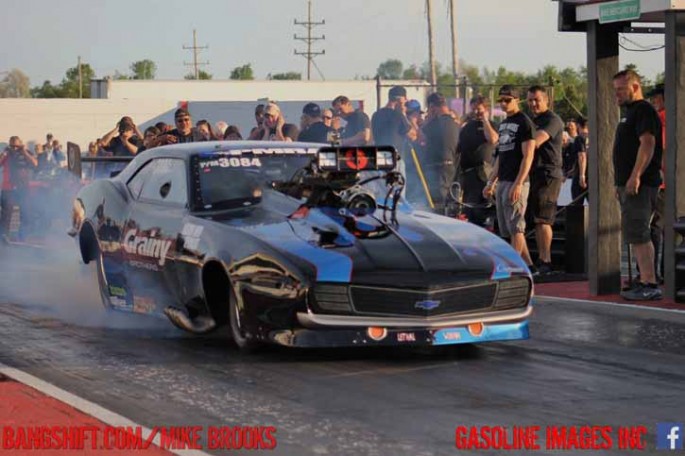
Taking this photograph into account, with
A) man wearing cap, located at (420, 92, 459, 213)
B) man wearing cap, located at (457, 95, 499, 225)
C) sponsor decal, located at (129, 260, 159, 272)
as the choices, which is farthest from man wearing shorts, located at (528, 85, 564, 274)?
sponsor decal, located at (129, 260, 159, 272)

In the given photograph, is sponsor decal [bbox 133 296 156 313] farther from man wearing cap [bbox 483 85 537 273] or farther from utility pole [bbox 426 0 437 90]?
utility pole [bbox 426 0 437 90]

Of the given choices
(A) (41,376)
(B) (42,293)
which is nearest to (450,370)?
(A) (41,376)

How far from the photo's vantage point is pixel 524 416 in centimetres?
688

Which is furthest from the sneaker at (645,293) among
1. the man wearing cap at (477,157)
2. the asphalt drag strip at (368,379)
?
the man wearing cap at (477,157)

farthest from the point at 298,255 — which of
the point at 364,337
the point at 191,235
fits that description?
the point at 191,235

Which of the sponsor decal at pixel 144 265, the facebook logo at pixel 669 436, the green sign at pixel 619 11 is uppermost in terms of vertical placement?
the green sign at pixel 619 11

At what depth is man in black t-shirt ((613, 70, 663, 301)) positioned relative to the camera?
1197 centimetres

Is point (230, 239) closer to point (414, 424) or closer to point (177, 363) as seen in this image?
point (177, 363)

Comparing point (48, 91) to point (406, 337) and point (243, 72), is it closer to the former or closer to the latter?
point (243, 72)

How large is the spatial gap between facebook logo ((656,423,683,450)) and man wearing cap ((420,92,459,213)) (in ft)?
35.1

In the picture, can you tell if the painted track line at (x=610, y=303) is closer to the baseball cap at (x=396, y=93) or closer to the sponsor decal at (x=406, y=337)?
the sponsor decal at (x=406, y=337)

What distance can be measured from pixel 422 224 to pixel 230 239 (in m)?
1.28

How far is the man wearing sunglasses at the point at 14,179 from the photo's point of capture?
75.8 feet

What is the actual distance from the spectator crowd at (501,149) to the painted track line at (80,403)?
10.4ft
